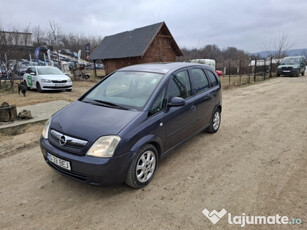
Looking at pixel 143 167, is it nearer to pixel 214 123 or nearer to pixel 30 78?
pixel 214 123

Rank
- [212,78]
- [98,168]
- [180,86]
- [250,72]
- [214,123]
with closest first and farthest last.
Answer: [98,168]
[180,86]
[212,78]
[214,123]
[250,72]

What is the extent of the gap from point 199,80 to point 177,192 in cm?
238

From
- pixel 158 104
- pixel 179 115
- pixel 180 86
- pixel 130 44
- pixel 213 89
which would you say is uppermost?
pixel 130 44

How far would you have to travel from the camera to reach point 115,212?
244cm

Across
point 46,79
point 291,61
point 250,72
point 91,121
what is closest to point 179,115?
point 91,121

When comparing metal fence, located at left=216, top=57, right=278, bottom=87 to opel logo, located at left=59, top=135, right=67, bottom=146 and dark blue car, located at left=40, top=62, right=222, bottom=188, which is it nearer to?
dark blue car, located at left=40, top=62, right=222, bottom=188

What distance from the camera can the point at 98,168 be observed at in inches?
94.1

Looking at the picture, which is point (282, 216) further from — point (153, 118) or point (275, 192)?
point (153, 118)

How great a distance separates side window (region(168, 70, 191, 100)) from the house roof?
1523cm

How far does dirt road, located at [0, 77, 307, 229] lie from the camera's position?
7.65ft

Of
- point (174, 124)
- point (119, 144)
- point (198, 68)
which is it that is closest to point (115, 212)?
point (119, 144)

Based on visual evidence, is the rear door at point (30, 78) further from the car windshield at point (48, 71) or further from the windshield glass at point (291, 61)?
the windshield glass at point (291, 61)

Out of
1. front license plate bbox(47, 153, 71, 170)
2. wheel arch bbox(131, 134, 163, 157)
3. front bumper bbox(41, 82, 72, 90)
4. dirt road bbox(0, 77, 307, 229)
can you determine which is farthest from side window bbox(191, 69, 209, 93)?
front bumper bbox(41, 82, 72, 90)

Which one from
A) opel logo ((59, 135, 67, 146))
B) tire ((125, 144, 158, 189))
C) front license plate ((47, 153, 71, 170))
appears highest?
opel logo ((59, 135, 67, 146))
